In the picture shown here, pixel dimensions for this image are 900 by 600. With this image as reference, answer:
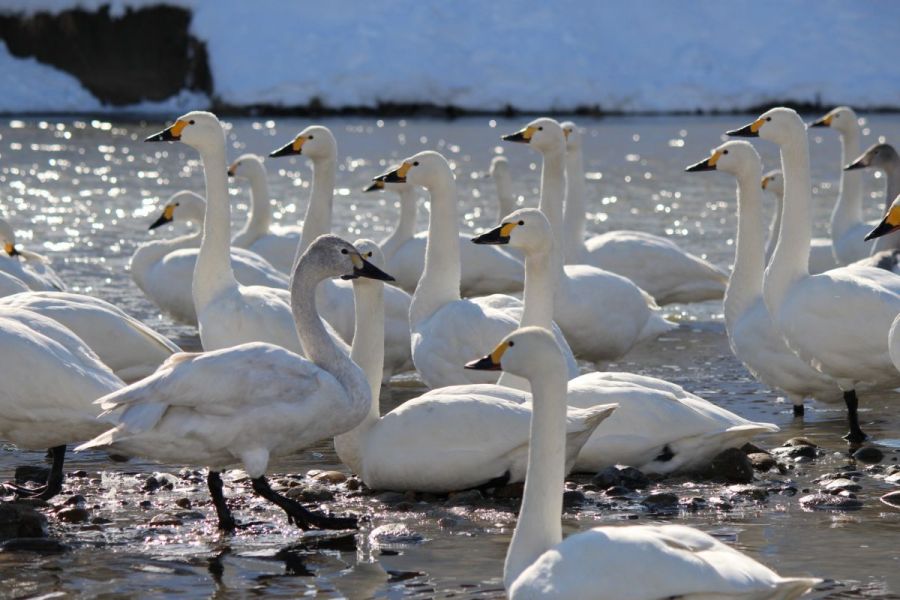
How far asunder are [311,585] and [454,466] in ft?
4.61

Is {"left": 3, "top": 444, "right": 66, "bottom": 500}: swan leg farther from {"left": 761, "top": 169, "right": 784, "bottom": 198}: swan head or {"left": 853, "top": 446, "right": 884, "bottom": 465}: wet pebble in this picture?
{"left": 761, "top": 169, "right": 784, "bottom": 198}: swan head

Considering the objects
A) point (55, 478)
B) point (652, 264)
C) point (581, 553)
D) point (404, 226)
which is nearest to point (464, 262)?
point (404, 226)

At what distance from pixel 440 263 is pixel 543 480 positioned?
4338 millimetres

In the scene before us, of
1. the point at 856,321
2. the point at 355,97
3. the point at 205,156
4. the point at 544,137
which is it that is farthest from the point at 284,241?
the point at 355,97

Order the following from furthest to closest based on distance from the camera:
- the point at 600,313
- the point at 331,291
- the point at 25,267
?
1. the point at 25,267
2. the point at 600,313
3. the point at 331,291

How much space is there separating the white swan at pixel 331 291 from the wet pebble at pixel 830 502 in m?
3.99

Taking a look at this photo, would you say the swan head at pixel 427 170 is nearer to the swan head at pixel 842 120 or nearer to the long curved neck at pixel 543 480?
the long curved neck at pixel 543 480

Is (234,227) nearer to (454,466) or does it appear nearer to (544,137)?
(544,137)

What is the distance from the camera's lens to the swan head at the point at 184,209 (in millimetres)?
12938

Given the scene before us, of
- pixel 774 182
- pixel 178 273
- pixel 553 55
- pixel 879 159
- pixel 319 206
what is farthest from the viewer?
pixel 553 55

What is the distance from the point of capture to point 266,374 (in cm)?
640

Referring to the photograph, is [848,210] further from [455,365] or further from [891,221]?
[455,365]

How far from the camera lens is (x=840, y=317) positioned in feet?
27.8

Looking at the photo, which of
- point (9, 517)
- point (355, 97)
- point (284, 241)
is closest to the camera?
point (9, 517)
